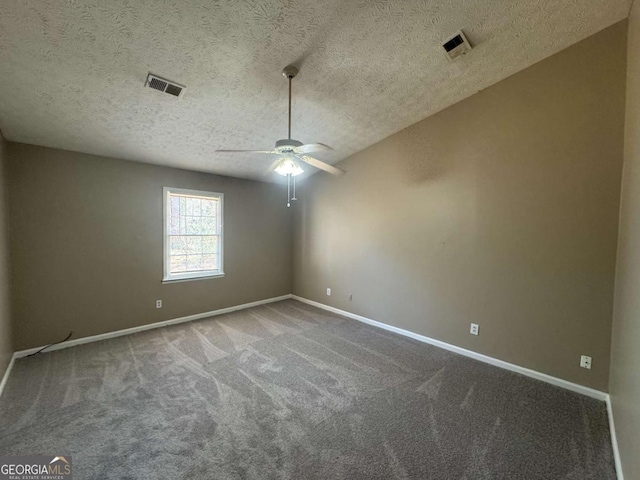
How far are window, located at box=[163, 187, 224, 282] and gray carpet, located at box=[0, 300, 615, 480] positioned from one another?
1349 mm

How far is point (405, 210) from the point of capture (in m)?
3.72

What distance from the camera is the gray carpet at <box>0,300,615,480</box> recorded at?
167cm

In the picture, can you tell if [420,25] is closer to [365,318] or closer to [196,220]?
[365,318]

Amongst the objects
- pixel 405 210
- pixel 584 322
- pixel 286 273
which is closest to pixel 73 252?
pixel 286 273

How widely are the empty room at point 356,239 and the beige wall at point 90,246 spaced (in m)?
0.03

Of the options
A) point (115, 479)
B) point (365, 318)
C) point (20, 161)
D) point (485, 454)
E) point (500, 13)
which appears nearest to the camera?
point (115, 479)

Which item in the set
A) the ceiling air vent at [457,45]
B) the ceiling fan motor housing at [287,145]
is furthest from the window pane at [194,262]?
the ceiling air vent at [457,45]

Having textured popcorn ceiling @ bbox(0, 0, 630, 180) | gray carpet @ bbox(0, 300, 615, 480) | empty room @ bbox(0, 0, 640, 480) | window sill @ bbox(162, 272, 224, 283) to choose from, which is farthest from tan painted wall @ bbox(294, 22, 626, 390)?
window sill @ bbox(162, 272, 224, 283)

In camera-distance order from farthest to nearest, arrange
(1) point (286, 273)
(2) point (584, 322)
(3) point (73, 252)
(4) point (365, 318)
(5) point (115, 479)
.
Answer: (1) point (286, 273) < (4) point (365, 318) < (3) point (73, 252) < (2) point (584, 322) < (5) point (115, 479)

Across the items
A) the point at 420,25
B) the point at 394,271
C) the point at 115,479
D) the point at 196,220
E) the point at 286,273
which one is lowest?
the point at 115,479

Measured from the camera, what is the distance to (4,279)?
268 cm

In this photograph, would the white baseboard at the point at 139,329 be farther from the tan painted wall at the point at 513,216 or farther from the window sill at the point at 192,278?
the tan painted wall at the point at 513,216

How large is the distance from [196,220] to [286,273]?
213 cm

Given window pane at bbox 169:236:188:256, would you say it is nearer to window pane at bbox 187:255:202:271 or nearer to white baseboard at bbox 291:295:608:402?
window pane at bbox 187:255:202:271
